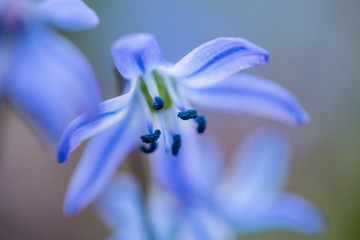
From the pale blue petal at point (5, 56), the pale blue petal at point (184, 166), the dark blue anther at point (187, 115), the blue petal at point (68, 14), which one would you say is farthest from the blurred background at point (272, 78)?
the dark blue anther at point (187, 115)

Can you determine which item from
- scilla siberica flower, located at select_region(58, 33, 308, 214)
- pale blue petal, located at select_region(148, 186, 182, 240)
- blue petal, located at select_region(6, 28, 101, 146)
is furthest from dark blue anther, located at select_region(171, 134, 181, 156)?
pale blue petal, located at select_region(148, 186, 182, 240)

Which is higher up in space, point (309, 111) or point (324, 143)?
point (309, 111)

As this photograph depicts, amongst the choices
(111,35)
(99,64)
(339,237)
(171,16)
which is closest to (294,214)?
(339,237)

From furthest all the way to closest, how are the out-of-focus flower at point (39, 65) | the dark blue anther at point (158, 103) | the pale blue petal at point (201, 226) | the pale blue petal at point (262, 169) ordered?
the pale blue petal at point (262, 169) → the pale blue petal at point (201, 226) → the out-of-focus flower at point (39, 65) → the dark blue anther at point (158, 103)

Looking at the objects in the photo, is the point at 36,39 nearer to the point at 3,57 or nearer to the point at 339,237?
the point at 3,57

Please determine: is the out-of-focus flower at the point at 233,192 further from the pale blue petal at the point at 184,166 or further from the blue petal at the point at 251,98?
the blue petal at the point at 251,98

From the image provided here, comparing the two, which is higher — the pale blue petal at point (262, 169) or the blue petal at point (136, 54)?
the blue petal at point (136, 54)

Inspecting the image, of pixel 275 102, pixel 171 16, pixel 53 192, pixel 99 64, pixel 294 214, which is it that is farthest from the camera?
Answer: pixel 171 16
